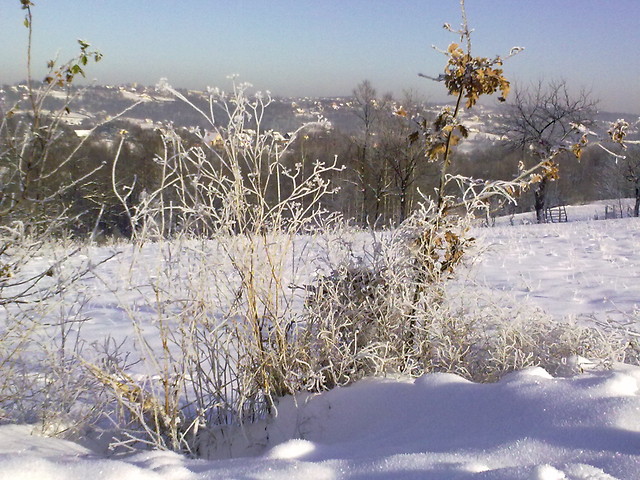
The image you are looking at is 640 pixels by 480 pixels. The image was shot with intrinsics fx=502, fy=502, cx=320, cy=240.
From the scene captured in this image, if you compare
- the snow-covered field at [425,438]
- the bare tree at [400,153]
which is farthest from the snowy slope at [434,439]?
the bare tree at [400,153]

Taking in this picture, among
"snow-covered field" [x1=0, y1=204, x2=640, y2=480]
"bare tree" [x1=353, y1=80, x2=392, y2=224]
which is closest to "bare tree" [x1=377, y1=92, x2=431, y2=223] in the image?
"bare tree" [x1=353, y1=80, x2=392, y2=224]

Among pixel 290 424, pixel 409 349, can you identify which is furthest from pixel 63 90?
pixel 409 349

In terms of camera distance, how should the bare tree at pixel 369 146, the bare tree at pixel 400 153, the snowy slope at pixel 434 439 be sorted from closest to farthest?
the snowy slope at pixel 434 439
the bare tree at pixel 400 153
the bare tree at pixel 369 146

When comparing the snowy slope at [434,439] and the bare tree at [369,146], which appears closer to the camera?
the snowy slope at [434,439]

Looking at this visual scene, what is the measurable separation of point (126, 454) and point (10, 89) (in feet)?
6.75

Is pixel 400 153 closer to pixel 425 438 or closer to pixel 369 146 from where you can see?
pixel 369 146

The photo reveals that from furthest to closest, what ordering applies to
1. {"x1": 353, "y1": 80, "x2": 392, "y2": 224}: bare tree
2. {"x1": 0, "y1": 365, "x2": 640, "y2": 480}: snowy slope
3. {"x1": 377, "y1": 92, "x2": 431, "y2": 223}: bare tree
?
1. {"x1": 353, "y1": 80, "x2": 392, "y2": 224}: bare tree
2. {"x1": 377, "y1": 92, "x2": 431, "y2": 223}: bare tree
3. {"x1": 0, "y1": 365, "x2": 640, "y2": 480}: snowy slope

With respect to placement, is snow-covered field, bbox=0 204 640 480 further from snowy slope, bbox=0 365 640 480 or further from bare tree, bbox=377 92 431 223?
bare tree, bbox=377 92 431 223

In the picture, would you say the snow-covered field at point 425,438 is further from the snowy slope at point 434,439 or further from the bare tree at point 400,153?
the bare tree at point 400,153

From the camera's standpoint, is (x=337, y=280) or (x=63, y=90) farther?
(x=337, y=280)

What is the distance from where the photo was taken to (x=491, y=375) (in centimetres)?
278

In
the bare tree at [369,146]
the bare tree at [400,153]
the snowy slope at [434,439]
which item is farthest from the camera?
the bare tree at [369,146]

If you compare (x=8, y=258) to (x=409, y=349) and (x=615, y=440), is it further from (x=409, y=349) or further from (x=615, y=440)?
(x=615, y=440)

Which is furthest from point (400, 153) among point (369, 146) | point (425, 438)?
point (425, 438)
